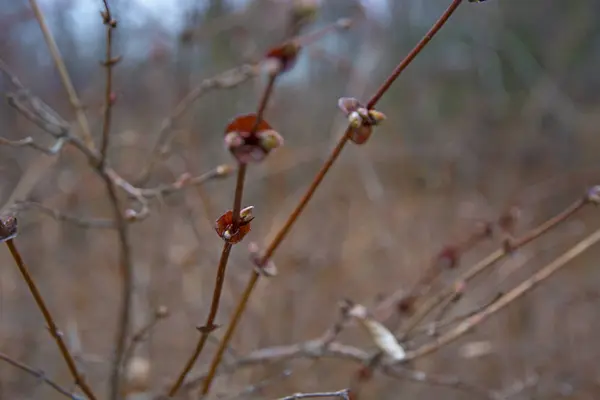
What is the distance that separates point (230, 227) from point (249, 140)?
0.04 meters

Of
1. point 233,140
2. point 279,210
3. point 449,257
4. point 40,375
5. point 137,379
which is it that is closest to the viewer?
point 233,140

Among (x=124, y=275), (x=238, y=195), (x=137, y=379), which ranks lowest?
(x=238, y=195)

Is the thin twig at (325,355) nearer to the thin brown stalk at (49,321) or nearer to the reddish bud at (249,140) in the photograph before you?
the thin brown stalk at (49,321)

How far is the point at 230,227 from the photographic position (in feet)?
0.93

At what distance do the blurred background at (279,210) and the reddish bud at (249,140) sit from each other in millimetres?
354

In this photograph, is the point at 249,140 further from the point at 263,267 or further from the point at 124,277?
the point at 124,277

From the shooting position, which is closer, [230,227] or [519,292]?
[230,227]

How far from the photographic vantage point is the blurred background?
3.84 feet

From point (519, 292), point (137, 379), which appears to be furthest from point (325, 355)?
point (137, 379)

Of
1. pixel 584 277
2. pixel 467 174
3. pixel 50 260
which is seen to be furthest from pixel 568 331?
pixel 50 260

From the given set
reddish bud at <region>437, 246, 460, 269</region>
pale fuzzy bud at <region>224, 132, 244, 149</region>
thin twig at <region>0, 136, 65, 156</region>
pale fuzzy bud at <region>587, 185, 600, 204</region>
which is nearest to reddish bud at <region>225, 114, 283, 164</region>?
pale fuzzy bud at <region>224, 132, 244, 149</region>

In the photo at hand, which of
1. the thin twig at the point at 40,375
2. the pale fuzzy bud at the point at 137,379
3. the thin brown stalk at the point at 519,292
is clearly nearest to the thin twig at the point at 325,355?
the thin brown stalk at the point at 519,292

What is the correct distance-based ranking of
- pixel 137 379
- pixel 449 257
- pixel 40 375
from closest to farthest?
pixel 40 375
pixel 449 257
pixel 137 379

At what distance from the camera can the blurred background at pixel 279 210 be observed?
1.17 m
